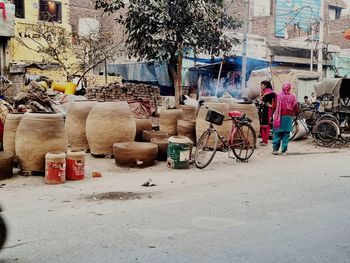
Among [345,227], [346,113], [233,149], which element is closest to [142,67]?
[346,113]

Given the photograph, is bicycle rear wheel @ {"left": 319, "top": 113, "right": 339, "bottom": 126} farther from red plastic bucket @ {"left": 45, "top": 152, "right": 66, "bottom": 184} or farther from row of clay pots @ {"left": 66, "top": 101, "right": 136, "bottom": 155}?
red plastic bucket @ {"left": 45, "top": 152, "right": 66, "bottom": 184}

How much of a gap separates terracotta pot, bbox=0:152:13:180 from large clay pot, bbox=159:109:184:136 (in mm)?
4726

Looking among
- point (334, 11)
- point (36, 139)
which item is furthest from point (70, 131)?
point (334, 11)

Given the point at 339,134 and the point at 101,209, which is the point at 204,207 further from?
the point at 339,134

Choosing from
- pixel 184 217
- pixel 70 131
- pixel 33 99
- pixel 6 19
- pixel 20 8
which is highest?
pixel 20 8

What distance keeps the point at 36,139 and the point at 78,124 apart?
7.71ft

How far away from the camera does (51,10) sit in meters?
27.5

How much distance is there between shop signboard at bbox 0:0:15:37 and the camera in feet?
57.4

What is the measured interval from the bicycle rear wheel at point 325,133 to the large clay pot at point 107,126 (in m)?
5.66

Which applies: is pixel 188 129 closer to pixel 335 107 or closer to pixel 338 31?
pixel 335 107

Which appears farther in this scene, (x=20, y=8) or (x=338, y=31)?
(x=338, y=31)

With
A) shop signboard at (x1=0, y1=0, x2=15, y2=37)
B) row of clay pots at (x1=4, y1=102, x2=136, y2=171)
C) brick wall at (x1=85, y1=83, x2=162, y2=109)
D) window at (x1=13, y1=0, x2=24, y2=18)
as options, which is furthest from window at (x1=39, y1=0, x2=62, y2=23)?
row of clay pots at (x1=4, y1=102, x2=136, y2=171)

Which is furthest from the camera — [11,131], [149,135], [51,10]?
[51,10]

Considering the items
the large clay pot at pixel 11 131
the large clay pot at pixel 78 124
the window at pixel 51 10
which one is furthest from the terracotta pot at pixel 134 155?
the window at pixel 51 10
